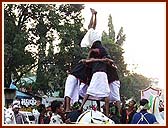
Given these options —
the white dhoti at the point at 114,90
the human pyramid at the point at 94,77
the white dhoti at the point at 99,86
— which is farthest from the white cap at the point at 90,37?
the white dhoti at the point at 114,90

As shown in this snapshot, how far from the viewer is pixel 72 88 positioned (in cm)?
668

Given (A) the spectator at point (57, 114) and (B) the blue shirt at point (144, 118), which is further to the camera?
(A) the spectator at point (57, 114)

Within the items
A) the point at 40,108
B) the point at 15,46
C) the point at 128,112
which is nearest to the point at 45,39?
the point at 15,46

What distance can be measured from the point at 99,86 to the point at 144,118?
0.83 metres

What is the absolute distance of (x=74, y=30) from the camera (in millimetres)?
7059

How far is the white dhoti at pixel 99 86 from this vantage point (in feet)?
21.3

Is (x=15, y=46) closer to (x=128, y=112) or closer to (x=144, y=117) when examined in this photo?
(x=128, y=112)

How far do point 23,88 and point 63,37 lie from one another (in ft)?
3.16

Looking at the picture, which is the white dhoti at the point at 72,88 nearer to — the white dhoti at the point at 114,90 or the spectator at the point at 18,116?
the white dhoti at the point at 114,90

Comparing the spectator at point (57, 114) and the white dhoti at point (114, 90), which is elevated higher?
the white dhoti at point (114, 90)

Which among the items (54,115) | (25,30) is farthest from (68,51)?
(54,115)

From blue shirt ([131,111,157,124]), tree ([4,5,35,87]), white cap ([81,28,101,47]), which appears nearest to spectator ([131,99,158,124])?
blue shirt ([131,111,157,124])

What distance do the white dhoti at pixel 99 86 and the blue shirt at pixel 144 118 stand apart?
0.63 m

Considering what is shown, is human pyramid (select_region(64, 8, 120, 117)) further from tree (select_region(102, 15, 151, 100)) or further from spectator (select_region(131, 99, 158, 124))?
spectator (select_region(131, 99, 158, 124))
